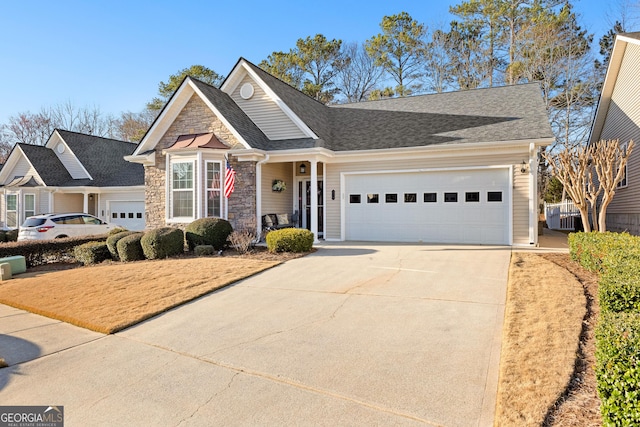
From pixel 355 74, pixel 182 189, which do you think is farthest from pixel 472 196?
pixel 355 74

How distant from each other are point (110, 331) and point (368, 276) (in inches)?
187

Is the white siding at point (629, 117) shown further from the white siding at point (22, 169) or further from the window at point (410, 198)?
the white siding at point (22, 169)

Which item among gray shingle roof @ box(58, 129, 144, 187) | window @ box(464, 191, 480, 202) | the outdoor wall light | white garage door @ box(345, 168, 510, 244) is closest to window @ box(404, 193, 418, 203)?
white garage door @ box(345, 168, 510, 244)

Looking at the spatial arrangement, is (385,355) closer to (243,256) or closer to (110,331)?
(110,331)

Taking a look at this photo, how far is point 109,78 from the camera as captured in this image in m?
22.3

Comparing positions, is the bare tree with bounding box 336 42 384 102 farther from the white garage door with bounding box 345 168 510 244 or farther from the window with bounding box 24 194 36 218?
the window with bounding box 24 194 36 218

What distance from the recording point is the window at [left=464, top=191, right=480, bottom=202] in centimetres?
1212

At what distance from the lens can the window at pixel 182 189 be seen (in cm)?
1323

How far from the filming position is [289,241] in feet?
35.2

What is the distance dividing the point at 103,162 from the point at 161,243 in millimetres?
17093

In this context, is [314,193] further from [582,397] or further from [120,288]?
[582,397]

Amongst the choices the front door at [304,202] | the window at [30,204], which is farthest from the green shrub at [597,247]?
the window at [30,204]

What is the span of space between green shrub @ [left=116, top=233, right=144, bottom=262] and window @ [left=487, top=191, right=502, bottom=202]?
10.9 m

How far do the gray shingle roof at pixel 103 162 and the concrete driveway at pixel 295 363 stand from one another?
1873 centimetres
